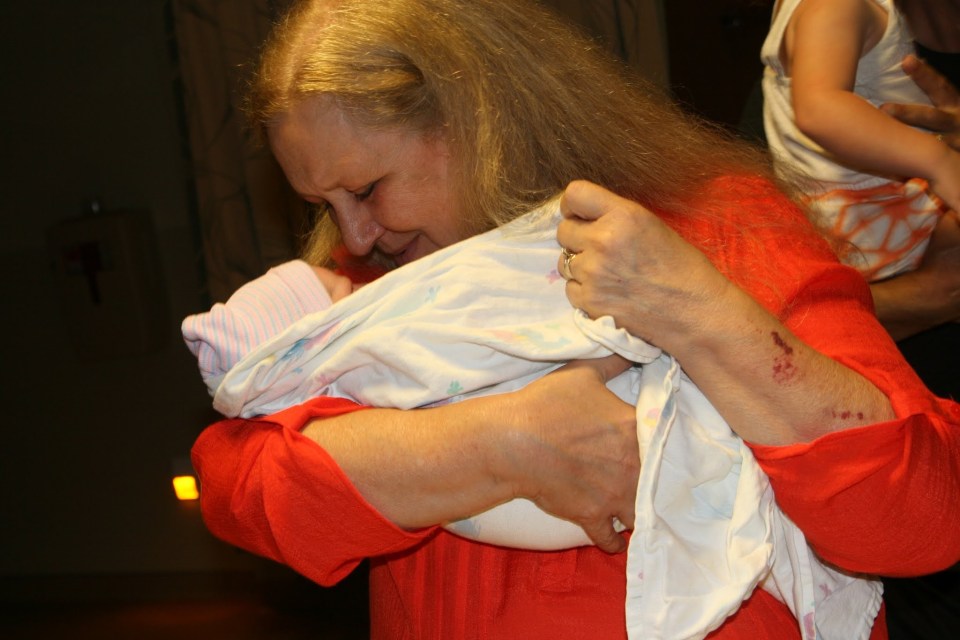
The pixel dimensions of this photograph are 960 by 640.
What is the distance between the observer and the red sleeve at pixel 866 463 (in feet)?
2.93

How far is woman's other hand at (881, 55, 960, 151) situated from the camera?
5.06ft

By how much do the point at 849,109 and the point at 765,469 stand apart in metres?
0.76

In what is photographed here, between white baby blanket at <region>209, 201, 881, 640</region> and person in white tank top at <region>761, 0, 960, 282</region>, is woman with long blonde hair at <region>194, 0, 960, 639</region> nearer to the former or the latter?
white baby blanket at <region>209, 201, 881, 640</region>

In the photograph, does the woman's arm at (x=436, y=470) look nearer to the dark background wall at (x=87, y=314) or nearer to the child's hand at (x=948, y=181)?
the child's hand at (x=948, y=181)

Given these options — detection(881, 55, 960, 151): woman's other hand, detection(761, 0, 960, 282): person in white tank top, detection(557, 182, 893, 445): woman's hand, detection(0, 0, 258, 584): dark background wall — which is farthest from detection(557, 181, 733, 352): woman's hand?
detection(0, 0, 258, 584): dark background wall

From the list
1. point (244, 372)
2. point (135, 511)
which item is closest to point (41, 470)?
point (135, 511)

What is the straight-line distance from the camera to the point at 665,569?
3.10 ft

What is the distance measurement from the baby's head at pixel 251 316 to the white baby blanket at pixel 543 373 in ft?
0.17

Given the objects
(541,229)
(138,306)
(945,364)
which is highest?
(541,229)

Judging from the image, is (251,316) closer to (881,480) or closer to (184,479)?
(881,480)

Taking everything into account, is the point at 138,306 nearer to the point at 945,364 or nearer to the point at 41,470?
the point at 41,470

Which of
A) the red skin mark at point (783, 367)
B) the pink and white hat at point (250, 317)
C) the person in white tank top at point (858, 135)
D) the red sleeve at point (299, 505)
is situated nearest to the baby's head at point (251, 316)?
the pink and white hat at point (250, 317)

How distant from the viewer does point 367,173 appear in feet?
3.83

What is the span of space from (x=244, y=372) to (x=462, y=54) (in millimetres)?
493
